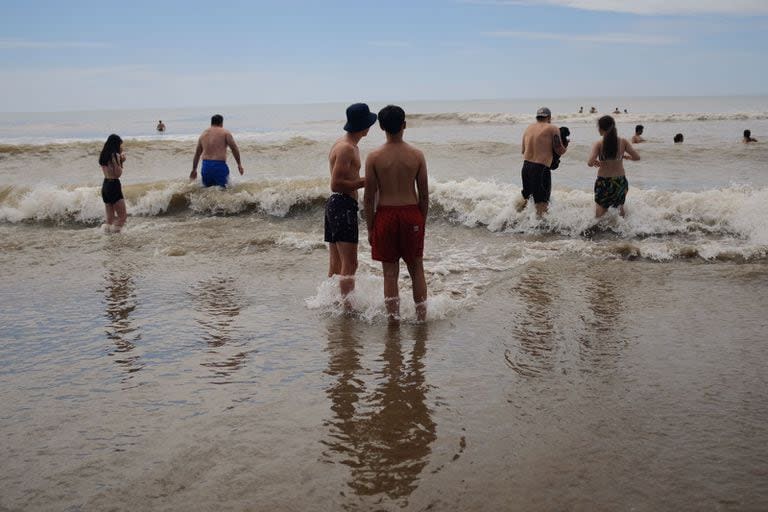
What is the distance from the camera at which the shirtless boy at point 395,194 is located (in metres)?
4.75

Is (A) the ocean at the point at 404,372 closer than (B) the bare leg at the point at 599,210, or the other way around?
(A) the ocean at the point at 404,372

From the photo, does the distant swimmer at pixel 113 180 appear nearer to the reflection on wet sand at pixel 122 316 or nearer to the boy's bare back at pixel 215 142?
the boy's bare back at pixel 215 142

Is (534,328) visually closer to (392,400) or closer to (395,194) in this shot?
(395,194)

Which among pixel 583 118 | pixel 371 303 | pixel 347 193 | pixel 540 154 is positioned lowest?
pixel 371 303

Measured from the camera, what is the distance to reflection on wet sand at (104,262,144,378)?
435cm

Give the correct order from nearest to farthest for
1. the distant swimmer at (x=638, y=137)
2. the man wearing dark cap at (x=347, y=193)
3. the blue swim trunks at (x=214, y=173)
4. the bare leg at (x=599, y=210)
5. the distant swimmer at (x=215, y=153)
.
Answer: the man wearing dark cap at (x=347, y=193)
the bare leg at (x=599, y=210)
the distant swimmer at (x=215, y=153)
the blue swim trunks at (x=214, y=173)
the distant swimmer at (x=638, y=137)

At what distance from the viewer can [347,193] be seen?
533cm

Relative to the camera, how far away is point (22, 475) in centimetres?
287

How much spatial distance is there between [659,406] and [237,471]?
2.31 meters

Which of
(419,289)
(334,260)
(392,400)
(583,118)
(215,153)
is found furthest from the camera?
(583,118)

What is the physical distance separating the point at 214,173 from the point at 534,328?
27.1 ft

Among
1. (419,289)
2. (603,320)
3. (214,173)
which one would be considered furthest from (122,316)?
(214,173)

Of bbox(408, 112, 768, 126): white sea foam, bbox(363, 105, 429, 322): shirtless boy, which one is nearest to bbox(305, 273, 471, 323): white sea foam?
bbox(363, 105, 429, 322): shirtless boy

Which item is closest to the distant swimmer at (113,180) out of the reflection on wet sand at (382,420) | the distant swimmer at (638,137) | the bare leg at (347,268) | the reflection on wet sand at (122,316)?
the reflection on wet sand at (122,316)
